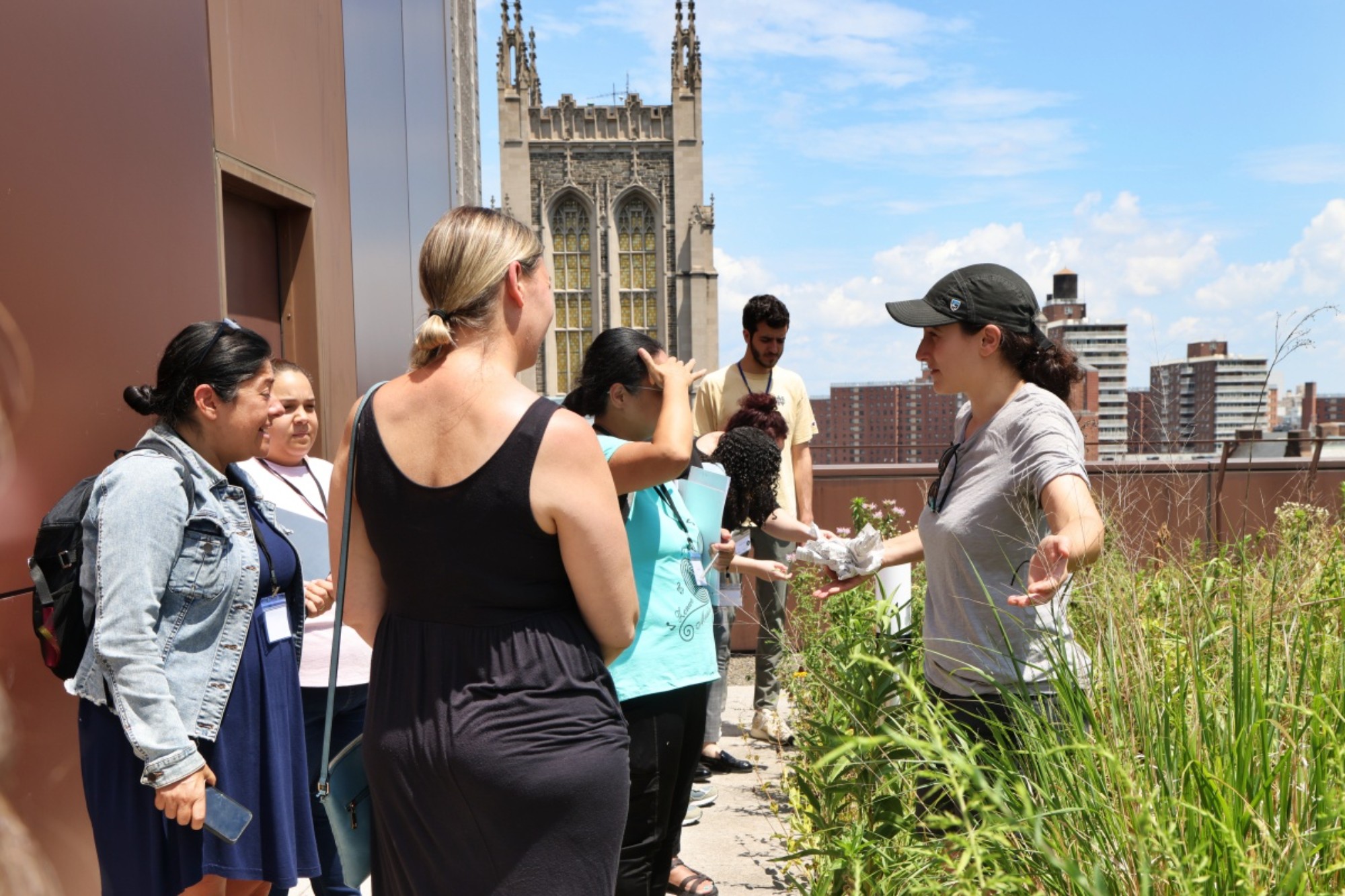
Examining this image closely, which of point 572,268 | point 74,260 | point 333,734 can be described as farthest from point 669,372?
point 572,268

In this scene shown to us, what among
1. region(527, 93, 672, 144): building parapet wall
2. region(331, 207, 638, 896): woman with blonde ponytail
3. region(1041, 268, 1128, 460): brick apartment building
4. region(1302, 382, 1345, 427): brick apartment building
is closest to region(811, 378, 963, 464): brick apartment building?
region(1041, 268, 1128, 460): brick apartment building

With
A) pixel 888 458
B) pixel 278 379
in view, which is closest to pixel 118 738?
pixel 278 379

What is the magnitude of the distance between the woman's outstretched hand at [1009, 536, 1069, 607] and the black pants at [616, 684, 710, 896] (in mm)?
880

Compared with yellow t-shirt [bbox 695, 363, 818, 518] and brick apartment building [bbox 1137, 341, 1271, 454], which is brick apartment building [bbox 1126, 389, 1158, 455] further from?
yellow t-shirt [bbox 695, 363, 818, 518]

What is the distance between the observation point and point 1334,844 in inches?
64.1

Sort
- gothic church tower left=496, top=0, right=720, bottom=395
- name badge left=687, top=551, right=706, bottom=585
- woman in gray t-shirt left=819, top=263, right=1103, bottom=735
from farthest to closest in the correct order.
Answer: gothic church tower left=496, top=0, right=720, bottom=395
name badge left=687, top=551, right=706, bottom=585
woman in gray t-shirt left=819, top=263, right=1103, bottom=735

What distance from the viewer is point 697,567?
108 inches

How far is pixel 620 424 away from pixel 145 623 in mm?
1187

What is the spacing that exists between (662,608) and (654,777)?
40cm

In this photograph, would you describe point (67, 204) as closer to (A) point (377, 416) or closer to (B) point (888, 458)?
(A) point (377, 416)

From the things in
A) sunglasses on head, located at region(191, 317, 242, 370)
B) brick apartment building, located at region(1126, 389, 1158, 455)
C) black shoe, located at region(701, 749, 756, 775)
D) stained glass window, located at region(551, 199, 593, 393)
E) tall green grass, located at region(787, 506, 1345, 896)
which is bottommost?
black shoe, located at region(701, 749, 756, 775)

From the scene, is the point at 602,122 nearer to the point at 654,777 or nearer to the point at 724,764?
the point at 724,764

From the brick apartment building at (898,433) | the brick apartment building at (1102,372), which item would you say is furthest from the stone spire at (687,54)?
the brick apartment building at (1102,372)

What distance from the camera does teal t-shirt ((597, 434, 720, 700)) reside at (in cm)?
250
